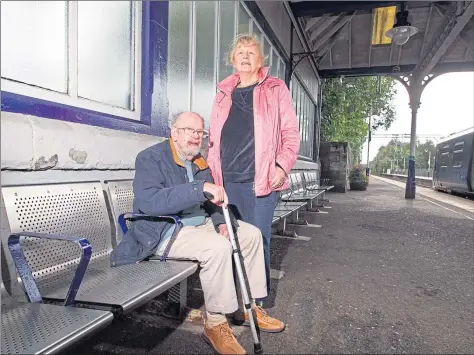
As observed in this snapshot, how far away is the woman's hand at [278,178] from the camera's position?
235cm

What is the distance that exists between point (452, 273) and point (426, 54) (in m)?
9.12

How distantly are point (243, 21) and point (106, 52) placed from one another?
135 inches

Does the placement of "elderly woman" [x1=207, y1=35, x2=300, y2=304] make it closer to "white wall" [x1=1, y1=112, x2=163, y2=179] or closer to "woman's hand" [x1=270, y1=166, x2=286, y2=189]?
"woman's hand" [x1=270, y1=166, x2=286, y2=189]

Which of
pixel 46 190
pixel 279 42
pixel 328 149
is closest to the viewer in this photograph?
pixel 46 190

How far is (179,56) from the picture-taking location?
3715 mm

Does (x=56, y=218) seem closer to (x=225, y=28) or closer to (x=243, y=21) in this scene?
(x=225, y=28)

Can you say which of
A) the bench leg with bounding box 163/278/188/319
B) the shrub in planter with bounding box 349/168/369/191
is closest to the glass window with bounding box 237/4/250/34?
the bench leg with bounding box 163/278/188/319

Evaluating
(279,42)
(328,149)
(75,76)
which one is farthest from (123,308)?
(328,149)

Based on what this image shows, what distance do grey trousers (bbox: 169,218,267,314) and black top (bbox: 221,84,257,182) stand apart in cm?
40

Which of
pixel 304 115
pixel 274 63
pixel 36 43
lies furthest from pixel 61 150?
pixel 304 115

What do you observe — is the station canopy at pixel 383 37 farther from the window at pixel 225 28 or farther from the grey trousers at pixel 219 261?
the grey trousers at pixel 219 261

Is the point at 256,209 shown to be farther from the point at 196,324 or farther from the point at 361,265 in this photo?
the point at 361,265

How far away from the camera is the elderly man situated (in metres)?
2.01

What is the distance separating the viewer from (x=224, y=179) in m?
2.45
